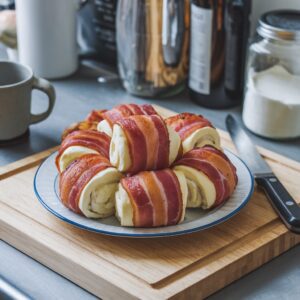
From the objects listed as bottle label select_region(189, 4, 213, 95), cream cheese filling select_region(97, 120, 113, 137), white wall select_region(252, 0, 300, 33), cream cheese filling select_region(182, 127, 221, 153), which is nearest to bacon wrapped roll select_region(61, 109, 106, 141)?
cream cheese filling select_region(97, 120, 113, 137)

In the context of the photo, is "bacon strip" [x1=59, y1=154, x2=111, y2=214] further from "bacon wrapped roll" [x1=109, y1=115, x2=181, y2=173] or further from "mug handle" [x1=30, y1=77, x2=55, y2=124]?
"mug handle" [x1=30, y1=77, x2=55, y2=124]

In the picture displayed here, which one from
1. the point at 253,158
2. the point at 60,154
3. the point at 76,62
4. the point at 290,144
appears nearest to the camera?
the point at 60,154

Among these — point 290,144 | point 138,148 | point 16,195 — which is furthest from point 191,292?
point 290,144

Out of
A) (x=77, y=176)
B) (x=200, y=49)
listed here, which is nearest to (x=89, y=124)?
(x=77, y=176)

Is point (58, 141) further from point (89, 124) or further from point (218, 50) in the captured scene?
point (218, 50)

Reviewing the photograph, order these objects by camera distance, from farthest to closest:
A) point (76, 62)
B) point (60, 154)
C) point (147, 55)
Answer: point (76, 62) < point (147, 55) < point (60, 154)

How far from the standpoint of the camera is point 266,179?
102 centimetres

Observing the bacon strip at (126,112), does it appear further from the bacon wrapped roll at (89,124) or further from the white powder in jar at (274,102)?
the white powder in jar at (274,102)

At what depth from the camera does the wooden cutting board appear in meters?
0.84

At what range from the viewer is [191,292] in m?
0.83

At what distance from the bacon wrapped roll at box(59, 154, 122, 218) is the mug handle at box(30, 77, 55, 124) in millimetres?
276

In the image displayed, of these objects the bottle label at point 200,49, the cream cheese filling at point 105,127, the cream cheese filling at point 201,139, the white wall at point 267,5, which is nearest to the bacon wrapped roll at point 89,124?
the cream cheese filling at point 105,127

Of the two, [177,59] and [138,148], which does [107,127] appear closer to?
[138,148]

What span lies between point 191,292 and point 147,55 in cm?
56
